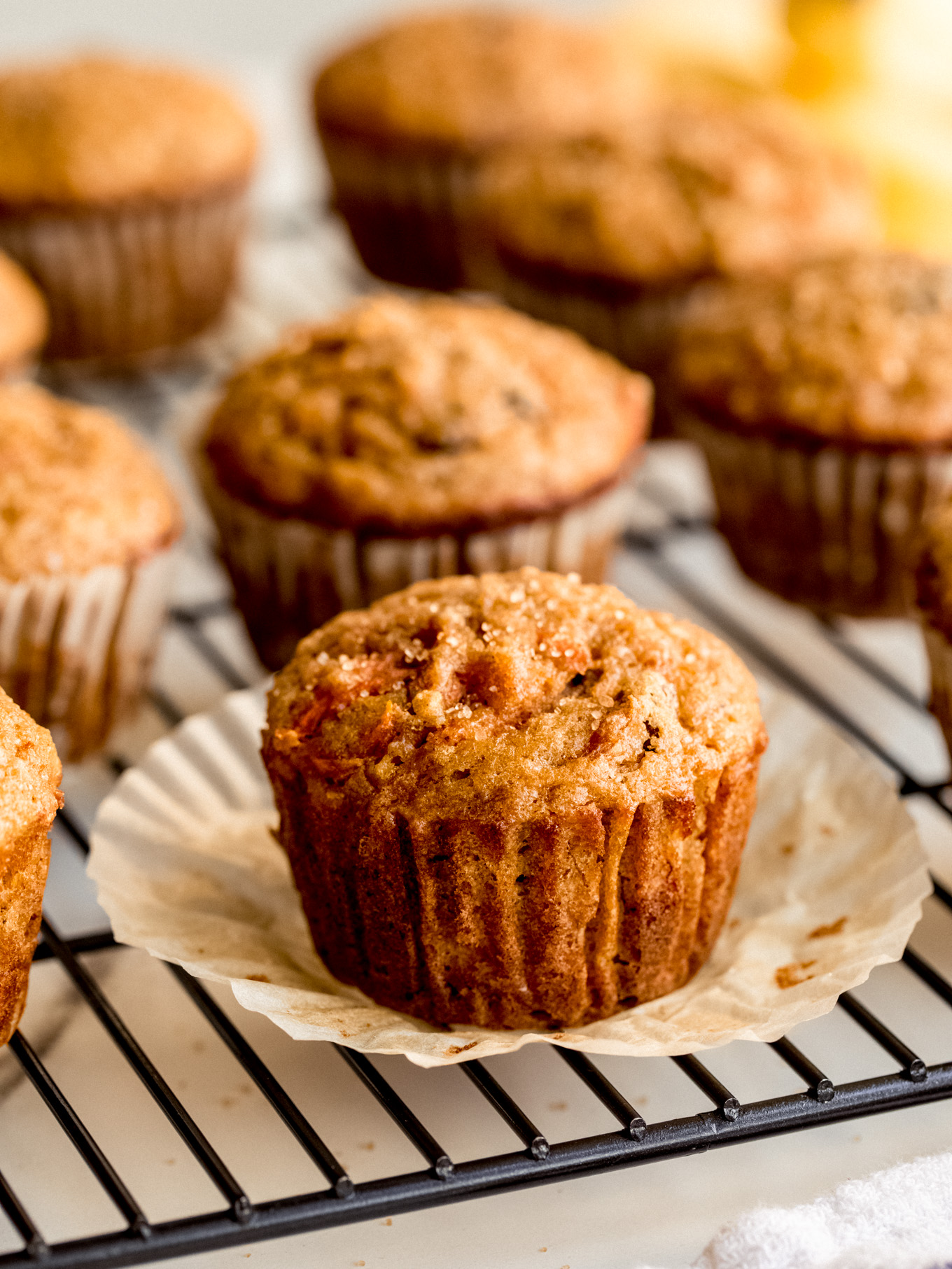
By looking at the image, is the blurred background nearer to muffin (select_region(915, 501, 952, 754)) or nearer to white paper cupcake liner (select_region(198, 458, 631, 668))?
white paper cupcake liner (select_region(198, 458, 631, 668))

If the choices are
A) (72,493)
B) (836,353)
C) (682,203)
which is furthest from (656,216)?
(72,493)

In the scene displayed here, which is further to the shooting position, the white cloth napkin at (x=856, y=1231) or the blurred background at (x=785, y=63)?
the blurred background at (x=785, y=63)

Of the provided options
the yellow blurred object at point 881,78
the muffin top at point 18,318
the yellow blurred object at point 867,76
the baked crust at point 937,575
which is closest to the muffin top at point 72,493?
the muffin top at point 18,318

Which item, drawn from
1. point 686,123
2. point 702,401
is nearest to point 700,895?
point 702,401

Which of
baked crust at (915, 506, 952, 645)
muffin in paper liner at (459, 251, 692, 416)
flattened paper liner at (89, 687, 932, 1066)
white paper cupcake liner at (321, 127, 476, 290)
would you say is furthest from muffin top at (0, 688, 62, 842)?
white paper cupcake liner at (321, 127, 476, 290)

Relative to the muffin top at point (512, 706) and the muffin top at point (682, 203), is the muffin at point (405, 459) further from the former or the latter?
the muffin top at point (682, 203)

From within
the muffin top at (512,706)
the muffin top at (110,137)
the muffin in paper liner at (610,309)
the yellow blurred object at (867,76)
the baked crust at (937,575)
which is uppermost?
the muffin top at (110,137)

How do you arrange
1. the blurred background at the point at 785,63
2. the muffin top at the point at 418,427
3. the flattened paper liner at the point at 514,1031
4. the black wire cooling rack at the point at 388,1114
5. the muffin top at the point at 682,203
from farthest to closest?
the blurred background at the point at 785,63
the muffin top at the point at 682,203
the muffin top at the point at 418,427
the flattened paper liner at the point at 514,1031
the black wire cooling rack at the point at 388,1114
